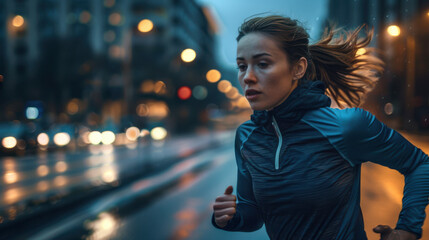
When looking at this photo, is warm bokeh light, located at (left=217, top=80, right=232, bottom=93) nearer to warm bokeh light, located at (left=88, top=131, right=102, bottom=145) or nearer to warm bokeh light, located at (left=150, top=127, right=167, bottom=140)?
warm bokeh light, located at (left=150, top=127, right=167, bottom=140)

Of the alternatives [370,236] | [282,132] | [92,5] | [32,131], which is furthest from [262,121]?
[92,5]

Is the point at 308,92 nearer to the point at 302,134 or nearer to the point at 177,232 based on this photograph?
the point at 302,134

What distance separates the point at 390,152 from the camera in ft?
5.20

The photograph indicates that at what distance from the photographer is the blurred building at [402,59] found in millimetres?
2689

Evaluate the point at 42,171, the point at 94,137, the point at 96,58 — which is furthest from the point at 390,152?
the point at 96,58

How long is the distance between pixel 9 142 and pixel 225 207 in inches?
934

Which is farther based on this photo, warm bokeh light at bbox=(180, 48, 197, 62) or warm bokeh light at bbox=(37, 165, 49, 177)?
warm bokeh light at bbox=(37, 165, 49, 177)

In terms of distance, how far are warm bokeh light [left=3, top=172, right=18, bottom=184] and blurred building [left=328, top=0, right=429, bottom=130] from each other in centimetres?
1207

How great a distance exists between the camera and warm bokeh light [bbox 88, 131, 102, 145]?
99.9 feet

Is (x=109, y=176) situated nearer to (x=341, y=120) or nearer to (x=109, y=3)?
(x=341, y=120)

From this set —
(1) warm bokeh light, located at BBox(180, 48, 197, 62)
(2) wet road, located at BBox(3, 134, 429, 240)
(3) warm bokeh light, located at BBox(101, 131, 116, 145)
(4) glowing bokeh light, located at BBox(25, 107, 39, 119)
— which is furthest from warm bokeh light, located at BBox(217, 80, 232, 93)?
(2) wet road, located at BBox(3, 134, 429, 240)

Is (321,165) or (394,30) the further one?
(394,30)

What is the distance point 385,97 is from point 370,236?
2.67 meters

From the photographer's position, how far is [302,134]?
1.67 m
